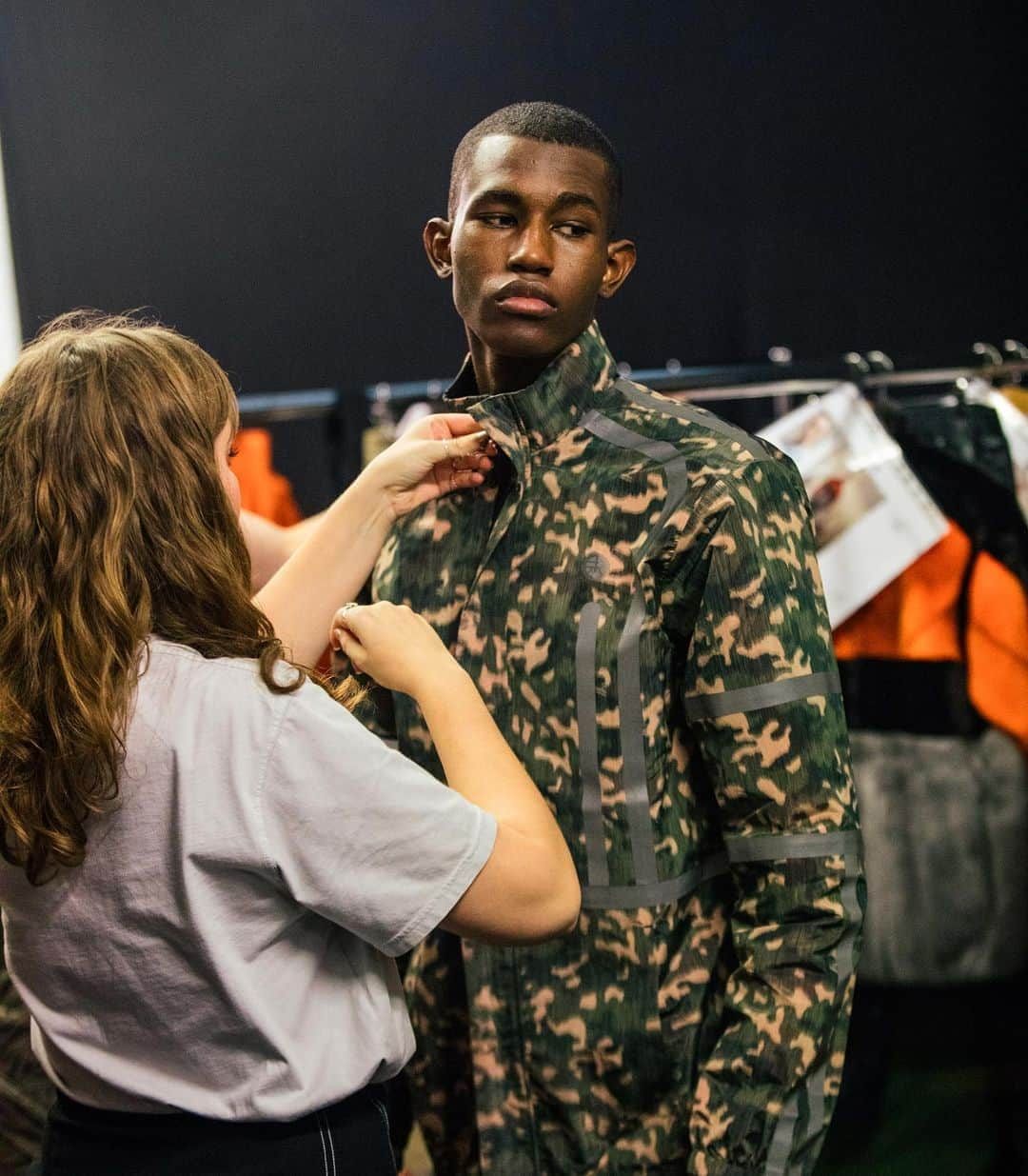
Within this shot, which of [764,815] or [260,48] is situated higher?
[260,48]

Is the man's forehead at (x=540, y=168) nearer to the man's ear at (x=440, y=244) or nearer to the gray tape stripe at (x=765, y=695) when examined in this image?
the man's ear at (x=440, y=244)

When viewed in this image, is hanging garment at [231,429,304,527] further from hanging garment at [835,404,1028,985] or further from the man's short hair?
the man's short hair

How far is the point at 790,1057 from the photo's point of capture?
1.10 m

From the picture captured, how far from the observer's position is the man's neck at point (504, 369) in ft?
4.28

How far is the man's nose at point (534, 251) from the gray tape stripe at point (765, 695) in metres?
0.41

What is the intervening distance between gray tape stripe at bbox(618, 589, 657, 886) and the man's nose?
12.2 inches

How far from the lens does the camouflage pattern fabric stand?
4.70 feet

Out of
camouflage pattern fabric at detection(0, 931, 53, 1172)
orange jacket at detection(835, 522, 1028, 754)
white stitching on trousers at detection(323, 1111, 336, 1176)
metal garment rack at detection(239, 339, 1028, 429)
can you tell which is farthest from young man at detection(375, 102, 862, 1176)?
orange jacket at detection(835, 522, 1028, 754)

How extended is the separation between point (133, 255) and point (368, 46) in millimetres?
654

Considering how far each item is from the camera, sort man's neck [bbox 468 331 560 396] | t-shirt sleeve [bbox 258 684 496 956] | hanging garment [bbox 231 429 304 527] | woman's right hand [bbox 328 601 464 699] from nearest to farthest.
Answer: t-shirt sleeve [bbox 258 684 496 956], woman's right hand [bbox 328 601 464 699], man's neck [bbox 468 331 560 396], hanging garment [bbox 231 429 304 527]

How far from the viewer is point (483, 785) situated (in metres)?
1.03

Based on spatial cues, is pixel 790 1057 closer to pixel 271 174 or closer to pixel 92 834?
pixel 92 834

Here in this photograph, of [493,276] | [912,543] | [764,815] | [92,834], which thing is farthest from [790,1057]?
[912,543]

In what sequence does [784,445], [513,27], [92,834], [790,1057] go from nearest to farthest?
[92,834], [790,1057], [784,445], [513,27]
